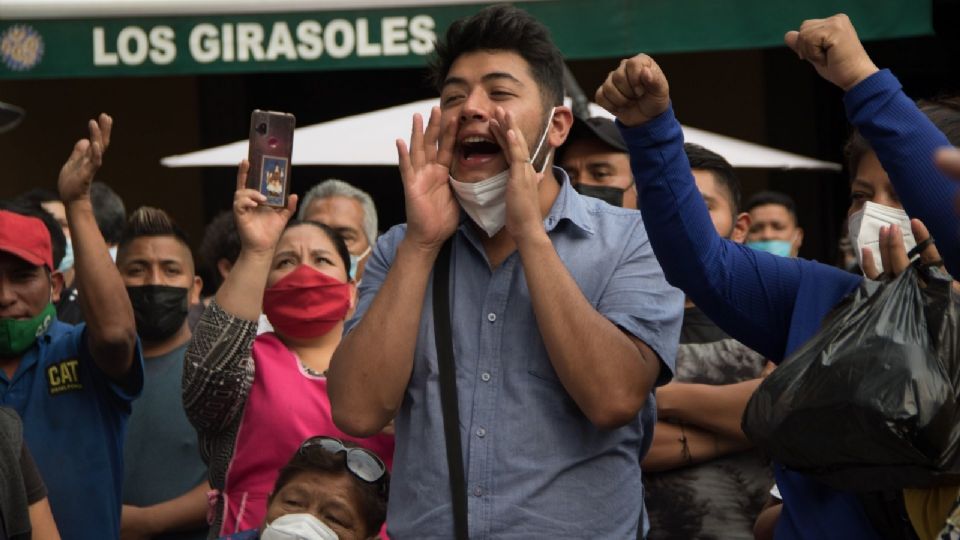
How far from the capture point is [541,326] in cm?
340

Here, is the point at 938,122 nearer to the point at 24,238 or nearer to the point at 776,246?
the point at 24,238

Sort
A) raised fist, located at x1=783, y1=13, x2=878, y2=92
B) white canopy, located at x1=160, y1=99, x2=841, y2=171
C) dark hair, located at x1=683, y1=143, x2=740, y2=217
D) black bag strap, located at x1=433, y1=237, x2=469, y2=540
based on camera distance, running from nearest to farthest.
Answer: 1. raised fist, located at x1=783, y1=13, x2=878, y2=92
2. black bag strap, located at x1=433, y1=237, x2=469, y2=540
3. dark hair, located at x1=683, y1=143, x2=740, y2=217
4. white canopy, located at x1=160, y1=99, x2=841, y2=171

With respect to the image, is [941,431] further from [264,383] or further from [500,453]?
[264,383]

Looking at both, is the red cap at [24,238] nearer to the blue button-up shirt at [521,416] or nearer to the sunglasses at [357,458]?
the sunglasses at [357,458]

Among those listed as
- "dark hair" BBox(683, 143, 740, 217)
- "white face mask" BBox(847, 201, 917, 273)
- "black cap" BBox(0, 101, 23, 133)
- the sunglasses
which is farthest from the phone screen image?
"white face mask" BBox(847, 201, 917, 273)

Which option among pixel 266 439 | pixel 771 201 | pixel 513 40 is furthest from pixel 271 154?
pixel 771 201

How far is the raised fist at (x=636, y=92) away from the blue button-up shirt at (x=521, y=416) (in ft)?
1.73

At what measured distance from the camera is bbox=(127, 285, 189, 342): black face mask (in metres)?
6.05

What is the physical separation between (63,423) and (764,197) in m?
5.15

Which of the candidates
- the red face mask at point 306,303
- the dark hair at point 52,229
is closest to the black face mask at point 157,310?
the dark hair at point 52,229

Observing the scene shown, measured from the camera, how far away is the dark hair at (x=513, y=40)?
378cm

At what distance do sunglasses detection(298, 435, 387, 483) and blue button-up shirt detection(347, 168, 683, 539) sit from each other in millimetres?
657

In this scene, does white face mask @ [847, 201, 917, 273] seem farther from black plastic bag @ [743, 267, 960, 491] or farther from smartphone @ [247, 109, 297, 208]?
smartphone @ [247, 109, 297, 208]

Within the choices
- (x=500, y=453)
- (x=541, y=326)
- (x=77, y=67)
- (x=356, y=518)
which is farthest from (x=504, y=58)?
(x=77, y=67)
